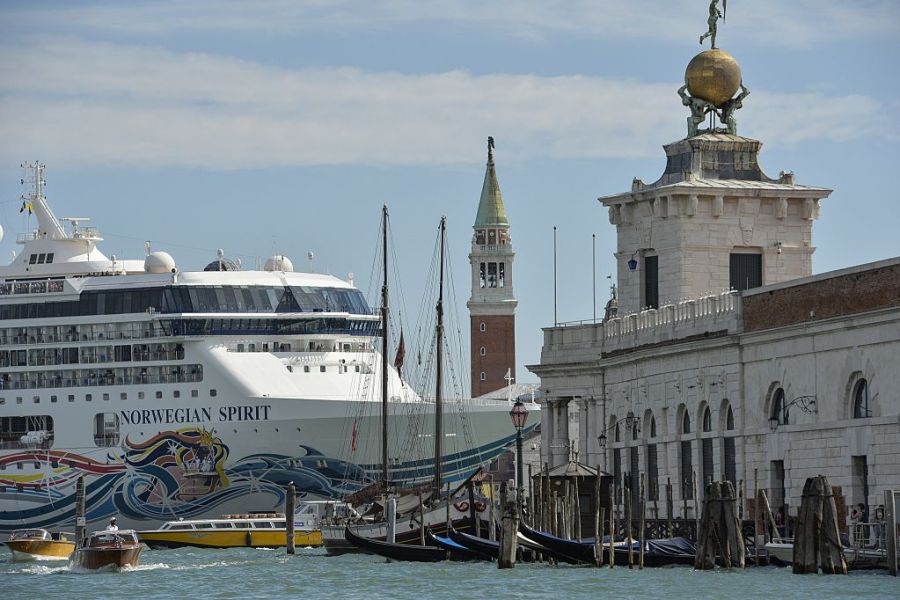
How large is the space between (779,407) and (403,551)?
11.7 meters

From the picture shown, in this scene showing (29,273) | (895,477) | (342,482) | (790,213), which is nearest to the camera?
(895,477)

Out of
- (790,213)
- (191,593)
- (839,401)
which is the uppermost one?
(790,213)

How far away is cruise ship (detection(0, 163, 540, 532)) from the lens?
87562mm

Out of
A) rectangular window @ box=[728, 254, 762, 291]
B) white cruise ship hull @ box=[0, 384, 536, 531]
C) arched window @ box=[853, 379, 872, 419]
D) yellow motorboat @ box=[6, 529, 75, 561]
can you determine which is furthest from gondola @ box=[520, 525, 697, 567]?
white cruise ship hull @ box=[0, 384, 536, 531]

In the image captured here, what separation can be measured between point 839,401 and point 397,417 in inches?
1670

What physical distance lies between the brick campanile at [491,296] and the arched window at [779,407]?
90.9 meters

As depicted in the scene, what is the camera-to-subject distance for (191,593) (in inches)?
1992

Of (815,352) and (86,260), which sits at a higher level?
(86,260)

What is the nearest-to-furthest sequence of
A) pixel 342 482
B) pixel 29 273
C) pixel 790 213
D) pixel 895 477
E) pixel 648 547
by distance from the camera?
pixel 895 477, pixel 648 547, pixel 790 213, pixel 342 482, pixel 29 273

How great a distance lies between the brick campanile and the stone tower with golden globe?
3220 inches

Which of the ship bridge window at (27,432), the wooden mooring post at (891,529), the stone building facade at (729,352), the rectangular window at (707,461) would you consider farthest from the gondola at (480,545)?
the ship bridge window at (27,432)

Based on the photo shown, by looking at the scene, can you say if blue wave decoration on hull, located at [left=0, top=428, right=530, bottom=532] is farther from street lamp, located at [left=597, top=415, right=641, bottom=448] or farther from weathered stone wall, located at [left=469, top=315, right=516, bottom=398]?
weathered stone wall, located at [left=469, top=315, right=516, bottom=398]

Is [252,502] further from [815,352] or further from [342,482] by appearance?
[815,352]

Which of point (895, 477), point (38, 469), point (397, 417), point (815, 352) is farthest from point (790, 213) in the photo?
point (38, 469)
